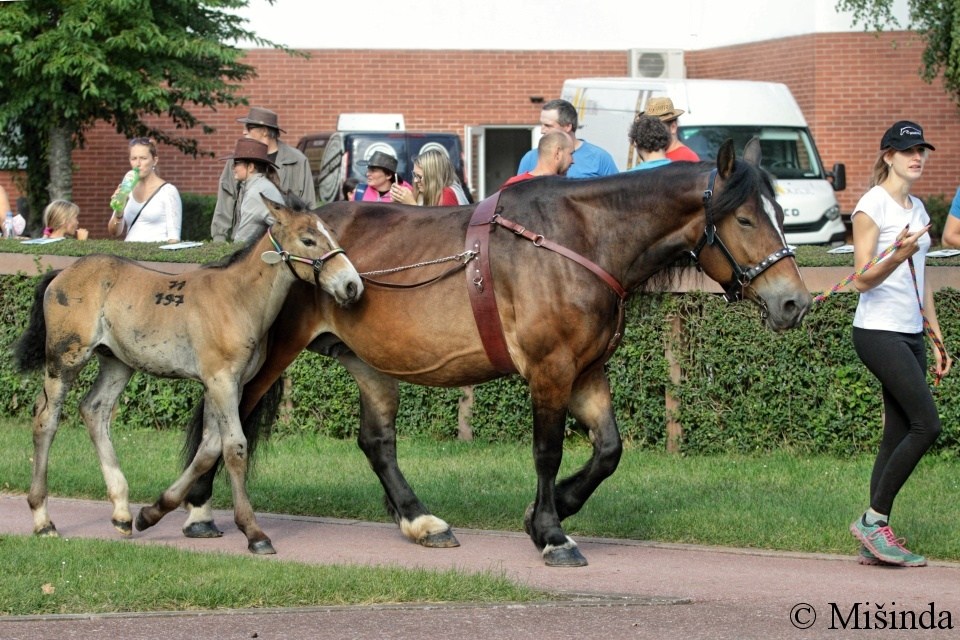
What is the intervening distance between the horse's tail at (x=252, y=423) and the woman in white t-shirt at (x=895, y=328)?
10.5 feet

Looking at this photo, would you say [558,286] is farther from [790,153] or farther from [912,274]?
[790,153]

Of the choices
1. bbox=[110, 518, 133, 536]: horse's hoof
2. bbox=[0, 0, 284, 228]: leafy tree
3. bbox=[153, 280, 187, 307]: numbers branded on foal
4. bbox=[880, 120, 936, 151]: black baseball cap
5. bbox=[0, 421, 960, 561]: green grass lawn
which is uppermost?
bbox=[0, 0, 284, 228]: leafy tree

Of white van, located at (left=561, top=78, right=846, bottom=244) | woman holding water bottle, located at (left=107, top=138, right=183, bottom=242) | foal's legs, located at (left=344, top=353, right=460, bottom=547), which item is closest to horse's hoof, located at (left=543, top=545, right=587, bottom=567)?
foal's legs, located at (left=344, top=353, right=460, bottom=547)

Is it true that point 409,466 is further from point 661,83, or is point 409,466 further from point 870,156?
point 870,156

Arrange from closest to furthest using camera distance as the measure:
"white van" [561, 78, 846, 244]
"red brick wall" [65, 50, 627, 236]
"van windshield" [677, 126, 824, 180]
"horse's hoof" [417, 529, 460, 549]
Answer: "horse's hoof" [417, 529, 460, 549] < "white van" [561, 78, 846, 244] < "van windshield" [677, 126, 824, 180] < "red brick wall" [65, 50, 627, 236]

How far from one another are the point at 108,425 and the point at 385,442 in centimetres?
154

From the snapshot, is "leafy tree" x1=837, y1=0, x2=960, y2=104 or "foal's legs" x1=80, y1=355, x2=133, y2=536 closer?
"foal's legs" x1=80, y1=355, x2=133, y2=536

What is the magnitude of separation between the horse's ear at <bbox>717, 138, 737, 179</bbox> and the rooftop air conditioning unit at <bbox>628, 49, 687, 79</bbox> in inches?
859

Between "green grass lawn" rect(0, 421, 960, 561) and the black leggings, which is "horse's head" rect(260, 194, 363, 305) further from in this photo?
the black leggings

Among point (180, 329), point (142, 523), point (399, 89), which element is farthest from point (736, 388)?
point (399, 89)

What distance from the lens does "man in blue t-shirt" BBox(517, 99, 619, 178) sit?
9.69 metres

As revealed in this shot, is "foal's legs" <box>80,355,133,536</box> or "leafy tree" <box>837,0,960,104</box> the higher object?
"leafy tree" <box>837,0,960,104</box>

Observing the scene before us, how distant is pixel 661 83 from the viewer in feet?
69.4

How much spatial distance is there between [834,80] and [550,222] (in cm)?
2072
